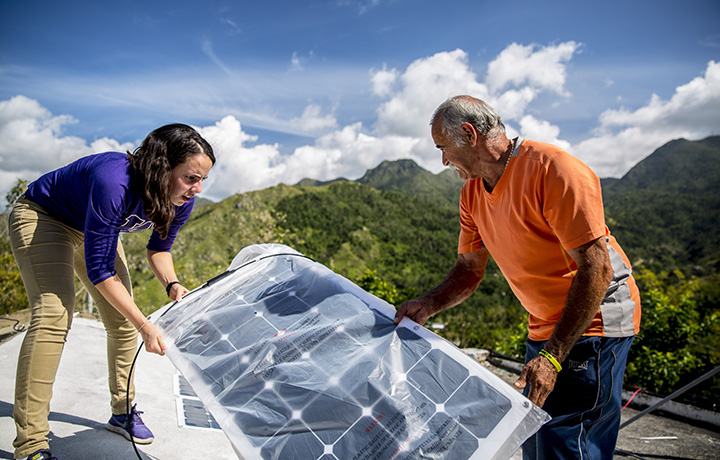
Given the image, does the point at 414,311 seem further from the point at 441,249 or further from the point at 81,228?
the point at 441,249

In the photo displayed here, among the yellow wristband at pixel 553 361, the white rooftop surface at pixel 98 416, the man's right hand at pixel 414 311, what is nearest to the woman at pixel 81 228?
the white rooftop surface at pixel 98 416

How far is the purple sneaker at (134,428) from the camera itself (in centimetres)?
202

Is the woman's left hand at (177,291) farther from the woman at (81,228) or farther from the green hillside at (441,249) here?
the green hillside at (441,249)

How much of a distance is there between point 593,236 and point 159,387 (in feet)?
9.01

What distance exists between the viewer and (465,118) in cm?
151

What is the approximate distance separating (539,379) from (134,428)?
191 cm

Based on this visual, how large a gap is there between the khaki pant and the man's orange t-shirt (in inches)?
73.8

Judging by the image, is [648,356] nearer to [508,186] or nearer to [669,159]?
[508,186]

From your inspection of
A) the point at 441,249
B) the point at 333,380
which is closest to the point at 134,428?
the point at 333,380

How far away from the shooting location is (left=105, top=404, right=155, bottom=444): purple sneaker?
79.7 inches

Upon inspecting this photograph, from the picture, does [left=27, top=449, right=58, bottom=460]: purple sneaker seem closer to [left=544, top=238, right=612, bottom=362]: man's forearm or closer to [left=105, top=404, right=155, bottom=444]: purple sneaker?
[left=105, top=404, right=155, bottom=444]: purple sneaker

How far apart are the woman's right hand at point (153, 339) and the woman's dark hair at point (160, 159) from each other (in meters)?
0.49

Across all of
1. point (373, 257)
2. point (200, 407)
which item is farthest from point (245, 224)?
point (373, 257)

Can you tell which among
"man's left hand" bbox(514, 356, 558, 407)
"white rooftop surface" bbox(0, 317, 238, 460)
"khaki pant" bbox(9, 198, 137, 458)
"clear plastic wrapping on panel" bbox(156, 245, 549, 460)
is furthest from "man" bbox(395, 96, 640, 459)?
"khaki pant" bbox(9, 198, 137, 458)
